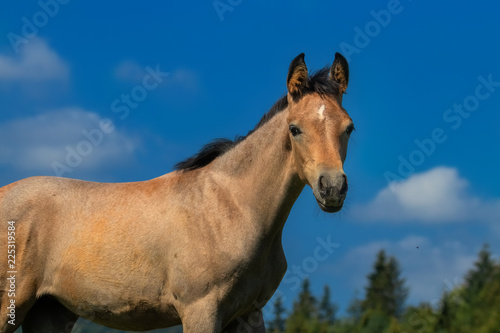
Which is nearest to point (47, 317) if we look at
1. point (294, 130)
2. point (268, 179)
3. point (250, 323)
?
point (250, 323)

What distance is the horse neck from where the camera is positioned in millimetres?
5965

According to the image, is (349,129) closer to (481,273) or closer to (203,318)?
(203,318)

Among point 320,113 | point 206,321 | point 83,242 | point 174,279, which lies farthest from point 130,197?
point 320,113

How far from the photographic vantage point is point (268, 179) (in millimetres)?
6039

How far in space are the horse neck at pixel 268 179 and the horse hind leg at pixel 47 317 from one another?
8.97 feet

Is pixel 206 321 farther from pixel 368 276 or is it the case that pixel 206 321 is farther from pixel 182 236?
pixel 368 276

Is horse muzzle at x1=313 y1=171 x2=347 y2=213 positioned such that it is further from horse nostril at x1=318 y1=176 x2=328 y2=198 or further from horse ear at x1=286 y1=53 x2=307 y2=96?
horse ear at x1=286 y1=53 x2=307 y2=96

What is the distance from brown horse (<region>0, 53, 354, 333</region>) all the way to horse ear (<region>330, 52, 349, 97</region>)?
0.04 feet

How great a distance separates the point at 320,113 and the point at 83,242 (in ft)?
10.2

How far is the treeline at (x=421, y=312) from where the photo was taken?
13.0m

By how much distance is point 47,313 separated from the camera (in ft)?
22.9

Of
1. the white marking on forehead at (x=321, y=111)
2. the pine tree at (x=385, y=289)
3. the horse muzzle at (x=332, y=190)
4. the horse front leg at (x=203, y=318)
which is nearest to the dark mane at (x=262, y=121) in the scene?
the white marking on forehead at (x=321, y=111)

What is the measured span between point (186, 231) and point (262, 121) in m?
1.51

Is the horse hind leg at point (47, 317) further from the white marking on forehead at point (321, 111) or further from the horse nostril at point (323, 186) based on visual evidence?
the white marking on forehead at point (321, 111)
